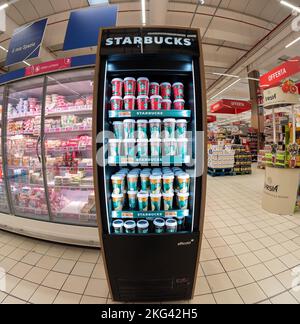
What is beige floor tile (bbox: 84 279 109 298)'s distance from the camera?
5.19ft

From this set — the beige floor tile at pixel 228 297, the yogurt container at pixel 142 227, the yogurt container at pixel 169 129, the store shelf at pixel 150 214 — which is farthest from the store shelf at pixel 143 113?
the beige floor tile at pixel 228 297

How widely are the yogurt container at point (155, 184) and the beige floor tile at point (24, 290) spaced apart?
1.65 meters

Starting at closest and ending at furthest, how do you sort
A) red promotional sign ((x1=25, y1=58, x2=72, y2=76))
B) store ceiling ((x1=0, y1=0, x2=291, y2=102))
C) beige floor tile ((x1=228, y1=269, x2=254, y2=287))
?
beige floor tile ((x1=228, y1=269, x2=254, y2=287)) → red promotional sign ((x1=25, y1=58, x2=72, y2=76)) → store ceiling ((x1=0, y1=0, x2=291, y2=102))

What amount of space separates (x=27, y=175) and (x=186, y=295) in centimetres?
306

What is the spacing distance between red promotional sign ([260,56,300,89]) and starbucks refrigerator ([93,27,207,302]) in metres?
3.69

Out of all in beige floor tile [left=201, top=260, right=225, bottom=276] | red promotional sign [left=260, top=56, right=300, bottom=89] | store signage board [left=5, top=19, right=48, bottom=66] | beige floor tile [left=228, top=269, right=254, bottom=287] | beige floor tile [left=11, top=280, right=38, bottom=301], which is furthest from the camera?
red promotional sign [left=260, top=56, right=300, bottom=89]

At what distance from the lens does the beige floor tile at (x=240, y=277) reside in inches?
66.4

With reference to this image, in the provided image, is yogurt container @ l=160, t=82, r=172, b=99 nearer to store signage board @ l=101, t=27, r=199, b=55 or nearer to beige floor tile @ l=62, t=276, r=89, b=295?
store signage board @ l=101, t=27, r=199, b=55

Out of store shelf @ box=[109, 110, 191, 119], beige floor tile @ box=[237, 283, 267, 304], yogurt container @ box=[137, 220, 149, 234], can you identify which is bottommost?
beige floor tile @ box=[237, 283, 267, 304]

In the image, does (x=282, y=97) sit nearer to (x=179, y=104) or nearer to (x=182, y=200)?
(x=179, y=104)

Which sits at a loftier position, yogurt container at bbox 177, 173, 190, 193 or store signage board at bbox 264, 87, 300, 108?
store signage board at bbox 264, 87, 300, 108

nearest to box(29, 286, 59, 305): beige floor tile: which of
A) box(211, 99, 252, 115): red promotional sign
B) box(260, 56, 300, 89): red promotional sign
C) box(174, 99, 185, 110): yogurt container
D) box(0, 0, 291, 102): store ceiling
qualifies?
box(174, 99, 185, 110): yogurt container

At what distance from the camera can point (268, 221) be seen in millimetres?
2943
